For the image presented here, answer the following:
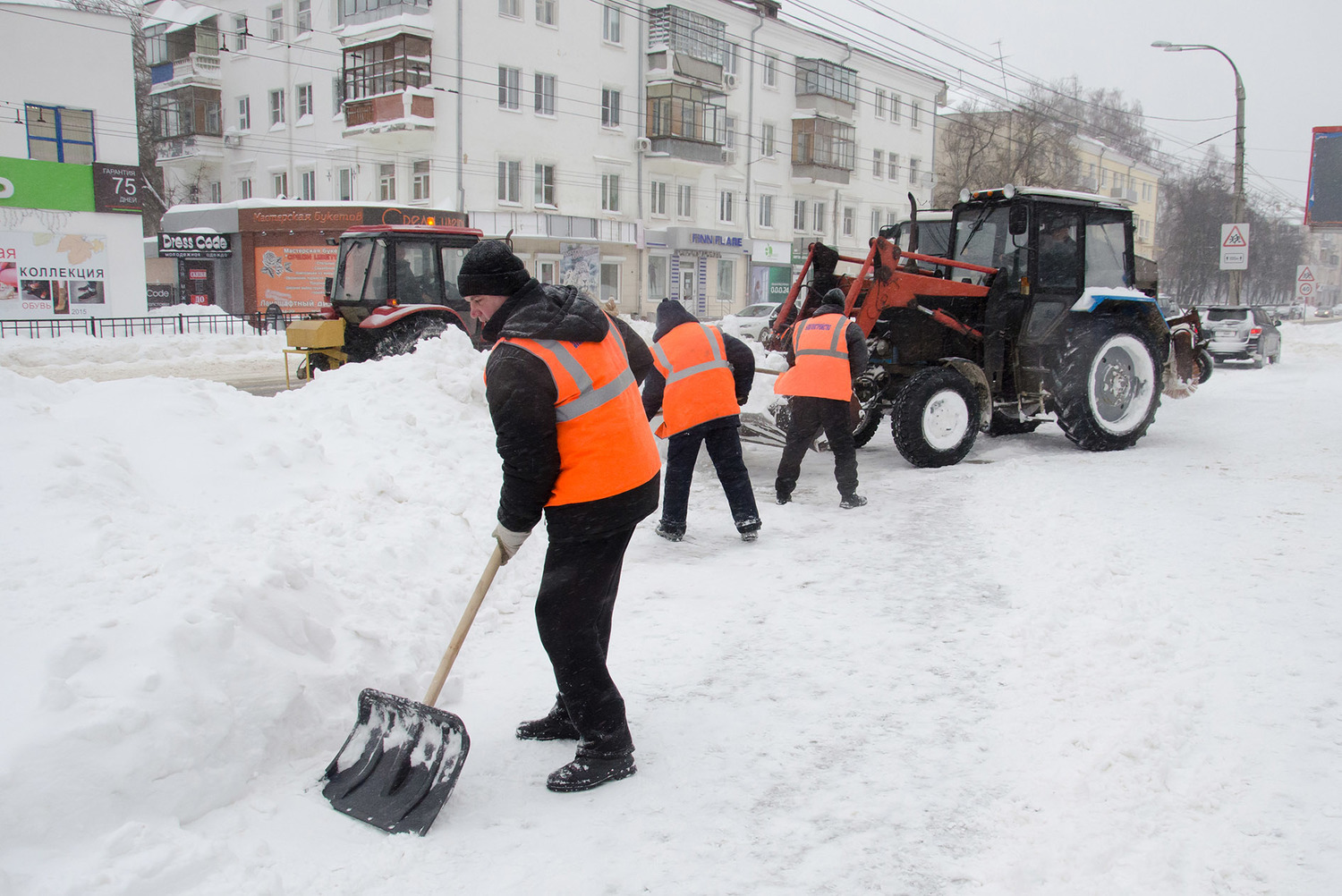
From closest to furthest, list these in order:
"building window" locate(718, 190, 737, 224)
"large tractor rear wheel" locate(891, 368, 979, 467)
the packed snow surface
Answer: the packed snow surface < "large tractor rear wheel" locate(891, 368, 979, 467) < "building window" locate(718, 190, 737, 224)

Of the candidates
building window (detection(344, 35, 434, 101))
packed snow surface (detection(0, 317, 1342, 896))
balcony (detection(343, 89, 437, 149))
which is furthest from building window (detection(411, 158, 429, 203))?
packed snow surface (detection(0, 317, 1342, 896))

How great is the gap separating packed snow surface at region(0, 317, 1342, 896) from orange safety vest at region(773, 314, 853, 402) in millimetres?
1139

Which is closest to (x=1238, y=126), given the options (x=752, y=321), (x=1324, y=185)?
(x=1324, y=185)

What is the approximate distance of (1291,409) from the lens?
42.2 feet

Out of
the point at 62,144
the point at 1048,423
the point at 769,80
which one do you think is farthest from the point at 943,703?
the point at 769,80

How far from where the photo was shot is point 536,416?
314 cm

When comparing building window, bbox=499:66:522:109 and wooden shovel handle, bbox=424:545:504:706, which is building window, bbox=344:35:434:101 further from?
wooden shovel handle, bbox=424:545:504:706

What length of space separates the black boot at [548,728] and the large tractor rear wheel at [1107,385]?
280 inches

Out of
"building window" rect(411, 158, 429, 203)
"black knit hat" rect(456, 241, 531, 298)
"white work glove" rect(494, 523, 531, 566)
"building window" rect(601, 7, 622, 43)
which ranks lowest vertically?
"white work glove" rect(494, 523, 531, 566)

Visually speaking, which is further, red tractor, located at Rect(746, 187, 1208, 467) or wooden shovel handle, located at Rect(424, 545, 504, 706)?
red tractor, located at Rect(746, 187, 1208, 467)

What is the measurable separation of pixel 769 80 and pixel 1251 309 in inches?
923

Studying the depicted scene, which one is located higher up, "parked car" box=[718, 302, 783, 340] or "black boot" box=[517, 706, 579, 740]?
"parked car" box=[718, 302, 783, 340]

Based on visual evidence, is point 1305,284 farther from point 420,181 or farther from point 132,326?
point 132,326

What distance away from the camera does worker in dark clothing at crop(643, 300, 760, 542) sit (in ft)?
20.9
